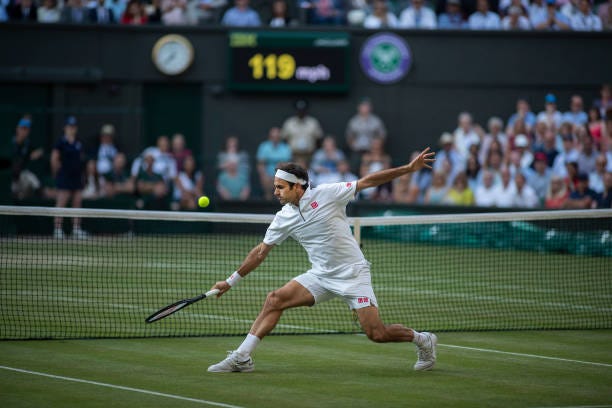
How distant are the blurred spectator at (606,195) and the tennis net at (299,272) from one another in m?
0.55

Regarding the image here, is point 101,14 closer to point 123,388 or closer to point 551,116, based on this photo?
point 551,116

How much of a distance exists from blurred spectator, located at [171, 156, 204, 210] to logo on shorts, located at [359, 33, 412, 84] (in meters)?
4.59

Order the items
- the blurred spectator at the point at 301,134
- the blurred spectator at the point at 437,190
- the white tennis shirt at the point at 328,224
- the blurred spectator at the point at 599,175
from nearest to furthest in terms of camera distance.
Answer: the white tennis shirt at the point at 328,224 → the blurred spectator at the point at 599,175 → the blurred spectator at the point at 437,190 → the blurred spectator at the point at 301,134

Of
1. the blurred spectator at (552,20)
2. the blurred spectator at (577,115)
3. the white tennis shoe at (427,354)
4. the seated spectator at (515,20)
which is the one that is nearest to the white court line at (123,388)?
the white tennis shoe at (427,354)

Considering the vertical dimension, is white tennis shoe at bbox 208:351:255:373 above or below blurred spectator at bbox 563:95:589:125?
below

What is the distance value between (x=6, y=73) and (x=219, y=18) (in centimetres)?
487

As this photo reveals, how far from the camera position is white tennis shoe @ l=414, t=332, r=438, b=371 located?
9992mm

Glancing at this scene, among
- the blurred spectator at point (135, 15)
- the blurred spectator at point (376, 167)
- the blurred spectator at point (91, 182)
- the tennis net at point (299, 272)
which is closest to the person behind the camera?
the tennis net at point (299, 272)

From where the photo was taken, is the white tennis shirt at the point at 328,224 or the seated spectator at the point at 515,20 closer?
the white tennis shirt at the point at 328,224

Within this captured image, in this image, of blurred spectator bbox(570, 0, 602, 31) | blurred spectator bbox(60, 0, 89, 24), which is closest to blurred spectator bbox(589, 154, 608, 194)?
blurred spectator bbox(570, 0, 602, 31)

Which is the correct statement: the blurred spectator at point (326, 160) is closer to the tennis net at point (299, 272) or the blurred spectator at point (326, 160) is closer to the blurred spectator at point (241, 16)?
the tennis net at point (299, 272)

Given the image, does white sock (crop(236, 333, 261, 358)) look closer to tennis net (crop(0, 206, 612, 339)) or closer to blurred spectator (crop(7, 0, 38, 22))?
tennis net (crop(0, 206, 612, 339))

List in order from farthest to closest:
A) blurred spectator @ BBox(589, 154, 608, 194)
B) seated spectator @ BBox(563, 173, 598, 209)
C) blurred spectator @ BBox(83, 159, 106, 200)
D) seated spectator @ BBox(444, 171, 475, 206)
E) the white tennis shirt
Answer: blurred spectator @ BBox(83, 159, 106, 200) < seated spectator @ BBox(444, 171, 475, 206) < blurred spectator @ BBox(589, 154, 608, 194) < seated spectator @ BBox(563, 173, 598, 209) < the white tennis shirt

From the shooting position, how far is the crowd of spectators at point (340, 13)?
25.2 metres
